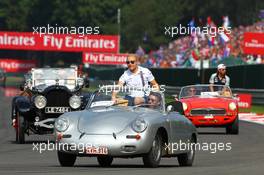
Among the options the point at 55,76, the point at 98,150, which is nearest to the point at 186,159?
the point at 98,150

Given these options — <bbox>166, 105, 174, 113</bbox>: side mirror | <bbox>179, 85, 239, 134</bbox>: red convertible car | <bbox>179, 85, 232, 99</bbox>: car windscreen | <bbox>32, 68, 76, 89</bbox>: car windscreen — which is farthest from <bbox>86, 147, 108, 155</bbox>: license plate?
<bbox>179, 85, 232, 99</bbox>: car windscreen

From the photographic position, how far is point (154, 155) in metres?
14.1

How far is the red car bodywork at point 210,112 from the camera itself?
80.5ft

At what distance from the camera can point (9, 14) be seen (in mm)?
132625

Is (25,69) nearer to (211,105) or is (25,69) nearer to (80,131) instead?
(211,105)

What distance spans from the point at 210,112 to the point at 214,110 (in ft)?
0.36

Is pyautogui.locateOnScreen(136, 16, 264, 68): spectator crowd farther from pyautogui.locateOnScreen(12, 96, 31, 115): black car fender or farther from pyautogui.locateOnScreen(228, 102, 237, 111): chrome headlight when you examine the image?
pyautogui.locateOnScreen(12, 96, 31, 115): black car fender

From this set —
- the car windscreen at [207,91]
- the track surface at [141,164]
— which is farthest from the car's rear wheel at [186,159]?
the car windscreen at [207,91]

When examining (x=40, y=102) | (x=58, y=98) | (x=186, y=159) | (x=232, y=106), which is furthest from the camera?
(x=232, y=106)

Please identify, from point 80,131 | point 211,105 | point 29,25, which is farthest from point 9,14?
point 80,131

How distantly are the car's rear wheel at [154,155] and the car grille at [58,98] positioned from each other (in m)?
6.85

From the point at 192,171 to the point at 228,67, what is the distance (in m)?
31.6

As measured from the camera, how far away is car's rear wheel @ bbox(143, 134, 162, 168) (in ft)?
45.9

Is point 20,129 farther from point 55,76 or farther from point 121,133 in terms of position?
point 121,133
